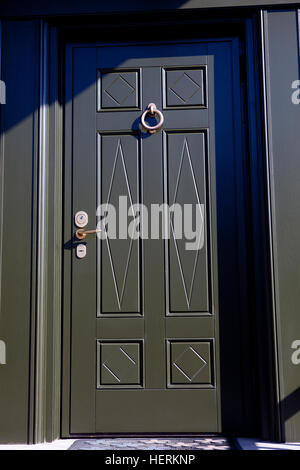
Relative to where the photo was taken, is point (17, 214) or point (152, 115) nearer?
point (17, 214)

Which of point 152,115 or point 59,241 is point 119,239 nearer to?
point 59,241

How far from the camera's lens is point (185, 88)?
2990 mm

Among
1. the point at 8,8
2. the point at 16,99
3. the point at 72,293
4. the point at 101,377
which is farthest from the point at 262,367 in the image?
the point at 8,8

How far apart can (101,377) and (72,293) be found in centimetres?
46

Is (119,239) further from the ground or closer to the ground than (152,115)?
closer to the ground

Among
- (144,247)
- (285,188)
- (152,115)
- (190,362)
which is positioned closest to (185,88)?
(152,115)

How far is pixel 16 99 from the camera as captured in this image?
2.89m

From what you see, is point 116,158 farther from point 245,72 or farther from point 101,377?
point 101,377

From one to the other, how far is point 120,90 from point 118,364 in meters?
1.49

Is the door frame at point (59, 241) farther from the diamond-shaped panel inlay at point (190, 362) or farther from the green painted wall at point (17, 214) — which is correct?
the diamond-shaped panel inlay at point (190, 362)

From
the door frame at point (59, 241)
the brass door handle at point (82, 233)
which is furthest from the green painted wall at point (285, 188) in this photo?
the brass door handle at point (82, 233)

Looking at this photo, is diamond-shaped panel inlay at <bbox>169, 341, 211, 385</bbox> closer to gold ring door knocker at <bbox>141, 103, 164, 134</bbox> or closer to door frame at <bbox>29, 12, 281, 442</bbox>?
door frame at <bbox>29, 12, 281, 442</bbox>

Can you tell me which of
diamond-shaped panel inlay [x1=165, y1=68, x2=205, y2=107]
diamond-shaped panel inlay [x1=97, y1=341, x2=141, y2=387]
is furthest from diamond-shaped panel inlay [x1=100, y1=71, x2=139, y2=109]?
diamond-shaped panel inlay [x1=97, y1=341, x2=141, y2=387]
